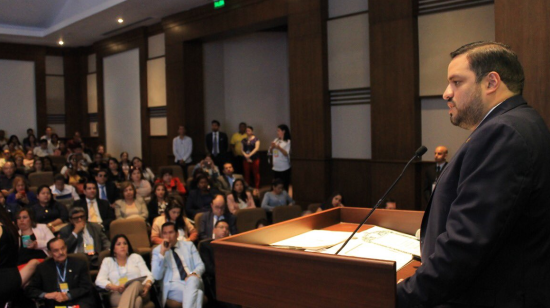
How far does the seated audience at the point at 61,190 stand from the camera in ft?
23.4

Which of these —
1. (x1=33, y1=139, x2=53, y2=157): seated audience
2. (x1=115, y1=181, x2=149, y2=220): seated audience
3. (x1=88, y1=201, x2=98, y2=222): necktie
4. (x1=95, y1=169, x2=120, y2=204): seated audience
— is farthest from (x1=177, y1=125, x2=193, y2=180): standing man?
(x1=88, y1=201, x2=98, y2=222): necktie

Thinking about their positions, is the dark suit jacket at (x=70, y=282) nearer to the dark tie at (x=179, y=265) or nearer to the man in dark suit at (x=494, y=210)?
the dark tie at (x=179, y=265)

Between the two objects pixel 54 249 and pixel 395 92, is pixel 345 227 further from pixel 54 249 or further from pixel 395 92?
pixel 395 92

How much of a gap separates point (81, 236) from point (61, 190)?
219cm

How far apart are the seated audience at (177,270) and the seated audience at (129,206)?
166cm

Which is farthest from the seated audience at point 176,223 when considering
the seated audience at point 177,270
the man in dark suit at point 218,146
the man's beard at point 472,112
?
the man's beard at point 472,112

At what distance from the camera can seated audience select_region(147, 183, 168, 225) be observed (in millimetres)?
6430

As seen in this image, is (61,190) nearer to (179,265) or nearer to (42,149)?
(179,265)

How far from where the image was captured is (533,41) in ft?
9.30

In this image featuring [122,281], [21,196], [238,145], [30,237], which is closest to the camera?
[122,281]

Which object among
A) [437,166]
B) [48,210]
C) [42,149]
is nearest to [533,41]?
[437,166]

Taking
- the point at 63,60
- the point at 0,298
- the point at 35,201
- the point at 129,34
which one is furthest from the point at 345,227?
the point at 63,60

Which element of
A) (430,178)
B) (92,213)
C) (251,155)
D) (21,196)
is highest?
(251,155)

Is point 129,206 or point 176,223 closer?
point 176,223
